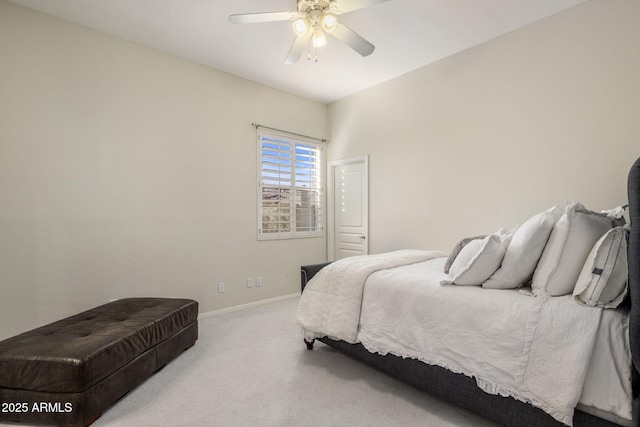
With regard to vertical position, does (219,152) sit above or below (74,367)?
above

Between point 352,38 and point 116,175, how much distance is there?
8.45 ft

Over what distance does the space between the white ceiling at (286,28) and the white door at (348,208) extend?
1372 mm

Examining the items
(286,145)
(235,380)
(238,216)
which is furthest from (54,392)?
(286,145)

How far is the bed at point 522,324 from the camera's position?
125cm

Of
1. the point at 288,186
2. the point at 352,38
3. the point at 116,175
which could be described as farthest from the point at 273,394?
the point at 288,186

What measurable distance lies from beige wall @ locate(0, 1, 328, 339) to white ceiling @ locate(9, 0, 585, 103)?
0.83 ft

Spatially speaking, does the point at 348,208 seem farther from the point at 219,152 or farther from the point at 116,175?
the point at 116,175

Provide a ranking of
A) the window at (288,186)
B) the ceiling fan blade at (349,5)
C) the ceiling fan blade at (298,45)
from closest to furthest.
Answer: the ceiling fan blade at (349,5)
the ceiling fan blade at (298,45)
the window at (288,186)

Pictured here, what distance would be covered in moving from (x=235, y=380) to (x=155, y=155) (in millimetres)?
2427

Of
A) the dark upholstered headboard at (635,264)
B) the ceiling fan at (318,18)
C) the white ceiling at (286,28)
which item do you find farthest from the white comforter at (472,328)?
the white ceiling at (286,28)

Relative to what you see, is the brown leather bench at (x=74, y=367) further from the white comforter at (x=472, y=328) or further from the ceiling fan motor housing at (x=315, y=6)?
the ceiling fan motor housing at (x=315, y=6)

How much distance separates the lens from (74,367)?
1660 mm

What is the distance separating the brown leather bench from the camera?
65.5 inches

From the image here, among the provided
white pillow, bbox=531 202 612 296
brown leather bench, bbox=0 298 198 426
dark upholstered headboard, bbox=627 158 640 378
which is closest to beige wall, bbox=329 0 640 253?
white pillow, bbox=531 202 612 296
